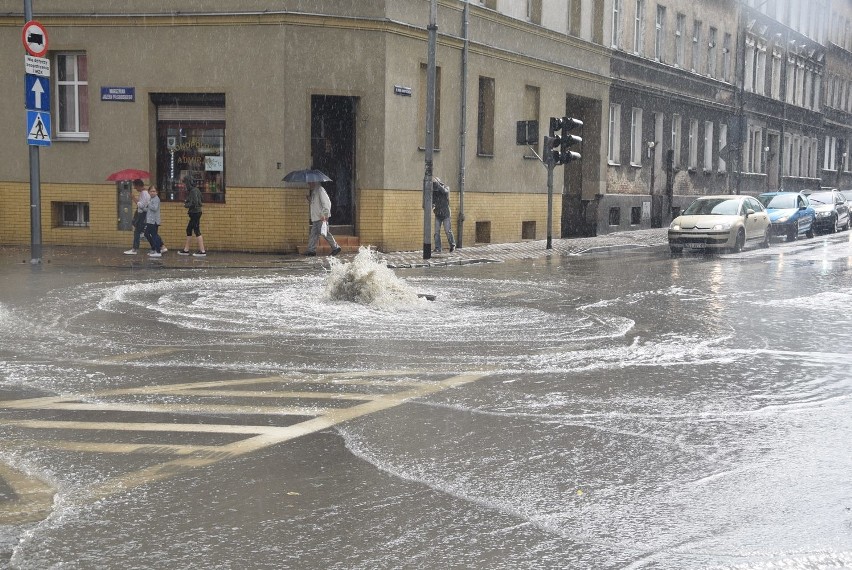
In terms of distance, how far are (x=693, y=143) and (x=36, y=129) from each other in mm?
30985

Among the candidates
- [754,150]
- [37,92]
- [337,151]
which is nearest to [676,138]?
[754,150]

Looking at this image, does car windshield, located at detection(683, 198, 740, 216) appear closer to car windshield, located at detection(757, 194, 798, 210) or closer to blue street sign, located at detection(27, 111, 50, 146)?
car windshield, located at detection(757, 194, 798, 210)

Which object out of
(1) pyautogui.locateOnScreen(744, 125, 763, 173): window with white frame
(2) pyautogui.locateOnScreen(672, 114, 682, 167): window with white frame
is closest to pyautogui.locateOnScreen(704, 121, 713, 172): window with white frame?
(2) pyautogui.locateOnScreen(672, 114, 682, 167): window with white frame

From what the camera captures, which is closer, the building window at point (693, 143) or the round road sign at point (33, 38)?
the round road sign at point (33, 38)

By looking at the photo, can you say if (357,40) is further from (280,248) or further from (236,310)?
(236,310)

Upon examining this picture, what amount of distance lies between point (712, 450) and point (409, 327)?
5672mm

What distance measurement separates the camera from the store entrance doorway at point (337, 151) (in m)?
25.1

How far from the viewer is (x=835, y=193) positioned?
139 feet

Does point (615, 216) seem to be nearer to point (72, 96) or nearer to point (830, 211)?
point (830, 211)

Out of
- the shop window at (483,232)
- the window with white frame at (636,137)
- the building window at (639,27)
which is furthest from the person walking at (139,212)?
the building window at (639,27)

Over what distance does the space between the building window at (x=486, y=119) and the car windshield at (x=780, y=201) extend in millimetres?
11112

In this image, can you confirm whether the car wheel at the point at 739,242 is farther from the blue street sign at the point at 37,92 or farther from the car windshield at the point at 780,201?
the blue street sign at the point at 37,92

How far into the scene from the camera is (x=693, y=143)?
44156 mm

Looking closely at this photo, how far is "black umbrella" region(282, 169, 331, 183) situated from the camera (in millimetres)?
22612
